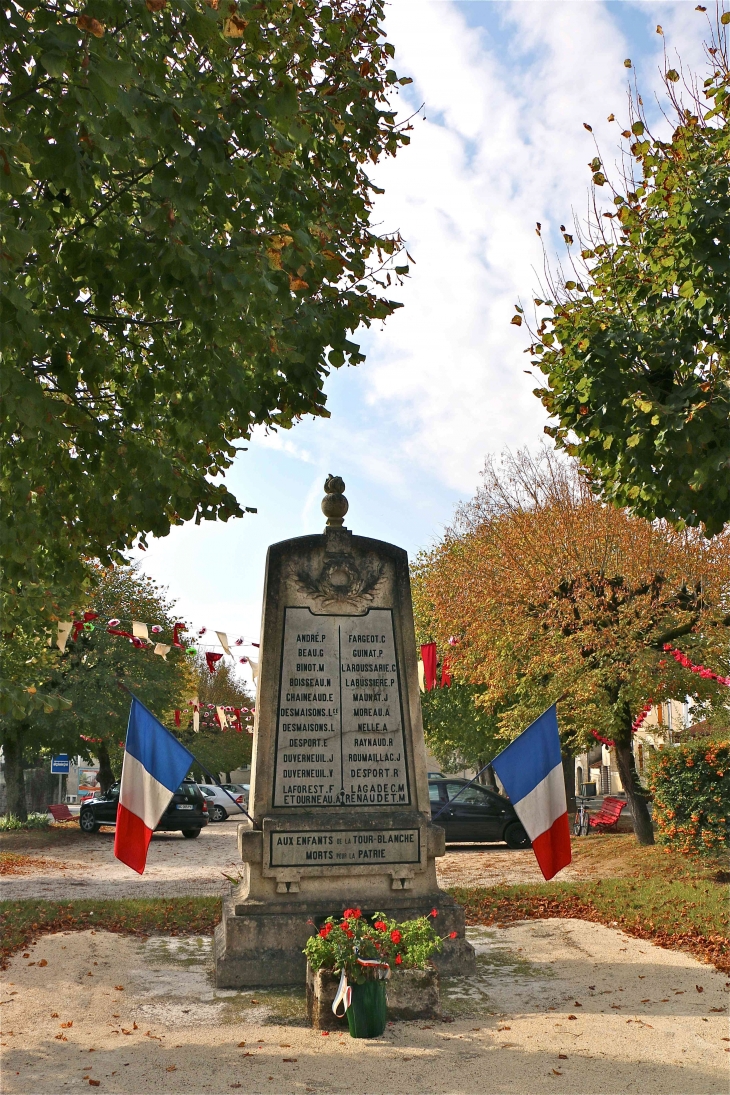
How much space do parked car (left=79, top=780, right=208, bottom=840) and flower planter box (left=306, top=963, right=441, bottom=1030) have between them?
16.9 m

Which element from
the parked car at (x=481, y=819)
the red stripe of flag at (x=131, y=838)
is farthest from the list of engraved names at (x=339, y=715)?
the parked car at (x=481, y=819)

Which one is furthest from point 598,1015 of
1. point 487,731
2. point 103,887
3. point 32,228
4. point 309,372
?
point 487,731

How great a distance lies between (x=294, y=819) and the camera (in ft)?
26.7

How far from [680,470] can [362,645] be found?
343 cm

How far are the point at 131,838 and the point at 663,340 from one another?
682 centimetres

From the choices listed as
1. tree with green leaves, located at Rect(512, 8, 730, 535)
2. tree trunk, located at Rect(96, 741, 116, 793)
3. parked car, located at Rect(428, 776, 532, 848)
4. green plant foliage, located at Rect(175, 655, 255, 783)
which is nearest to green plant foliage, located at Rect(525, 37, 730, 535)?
tree with green leaves, located at Rect(512, 8, 730, 535)

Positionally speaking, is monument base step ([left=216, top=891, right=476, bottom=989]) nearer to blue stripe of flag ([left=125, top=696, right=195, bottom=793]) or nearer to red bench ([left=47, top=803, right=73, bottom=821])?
blue stripe of flag ([left=125, top=696, right=195, bottom=793])

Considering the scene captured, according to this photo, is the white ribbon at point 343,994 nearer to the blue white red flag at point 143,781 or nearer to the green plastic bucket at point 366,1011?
the green plastic bucket at point 366,1011

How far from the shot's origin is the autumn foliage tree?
53.9 ft

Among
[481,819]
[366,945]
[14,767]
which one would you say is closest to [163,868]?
[481,819]

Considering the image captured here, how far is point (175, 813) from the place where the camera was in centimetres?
2403

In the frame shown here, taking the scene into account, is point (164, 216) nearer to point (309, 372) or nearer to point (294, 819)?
point (309, 372)

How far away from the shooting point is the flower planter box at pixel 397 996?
6496mm

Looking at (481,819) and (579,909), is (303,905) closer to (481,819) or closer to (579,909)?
(579,909)
